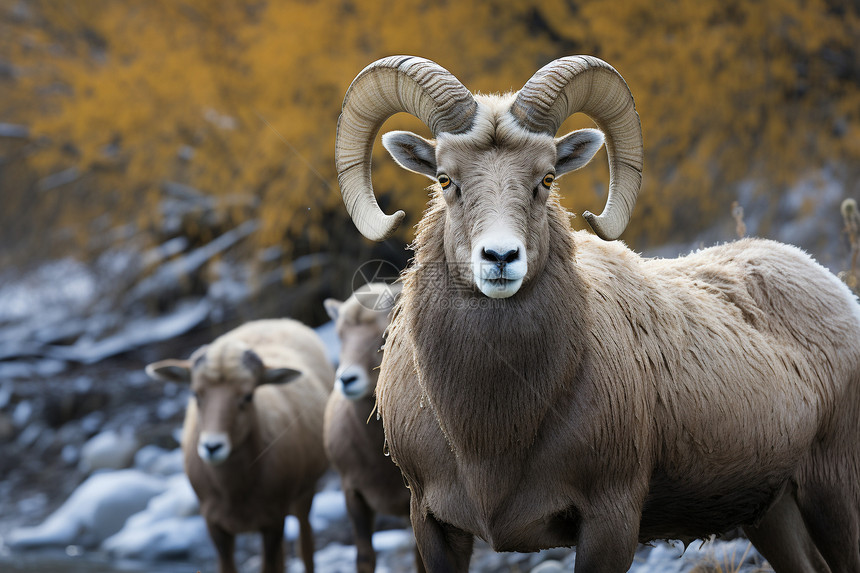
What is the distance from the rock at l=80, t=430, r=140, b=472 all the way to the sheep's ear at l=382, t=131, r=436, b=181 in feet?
28.5

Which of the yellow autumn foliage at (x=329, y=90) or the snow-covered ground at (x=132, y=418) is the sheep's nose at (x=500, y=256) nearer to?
the snow-covered ground at (x=132, y=418)

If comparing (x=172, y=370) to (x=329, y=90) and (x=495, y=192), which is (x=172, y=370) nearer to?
(x=495, y=192)

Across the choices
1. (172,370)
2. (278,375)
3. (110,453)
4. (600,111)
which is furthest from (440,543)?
(110,453)

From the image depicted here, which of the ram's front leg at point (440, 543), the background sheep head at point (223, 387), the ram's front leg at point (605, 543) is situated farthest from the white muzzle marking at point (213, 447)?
the ram's front leg at point (605, 543)

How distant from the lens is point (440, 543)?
353 cm

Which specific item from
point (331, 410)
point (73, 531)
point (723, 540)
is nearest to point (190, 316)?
point (73, 531)

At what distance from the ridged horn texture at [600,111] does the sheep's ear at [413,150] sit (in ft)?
1.47

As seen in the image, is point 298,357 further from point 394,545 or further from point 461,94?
point 461,94

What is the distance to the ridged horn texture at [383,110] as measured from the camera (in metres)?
3.51

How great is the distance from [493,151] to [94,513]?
25.4ft

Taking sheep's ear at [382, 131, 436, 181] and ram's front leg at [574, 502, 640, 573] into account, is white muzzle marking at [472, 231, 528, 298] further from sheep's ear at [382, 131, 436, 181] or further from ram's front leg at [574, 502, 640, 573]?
ram's front leg at [574, 502, 640, 573]

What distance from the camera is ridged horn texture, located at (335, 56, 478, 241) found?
3.51 m

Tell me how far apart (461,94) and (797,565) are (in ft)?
9.36

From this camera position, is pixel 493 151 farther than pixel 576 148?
No
